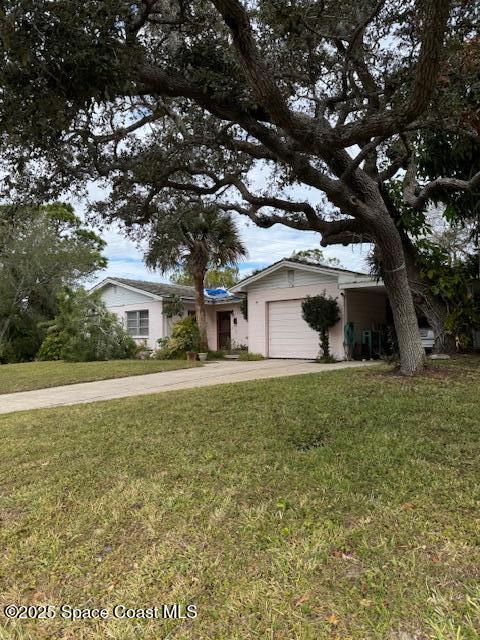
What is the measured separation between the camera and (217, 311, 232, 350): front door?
71.8ft

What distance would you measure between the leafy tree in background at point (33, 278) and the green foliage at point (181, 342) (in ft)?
28.7

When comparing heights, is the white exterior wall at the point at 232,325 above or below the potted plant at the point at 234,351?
above

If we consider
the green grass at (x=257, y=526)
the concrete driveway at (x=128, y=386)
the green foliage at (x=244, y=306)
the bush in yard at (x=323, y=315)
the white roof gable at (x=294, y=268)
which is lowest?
the green grass at (x=257, y=526)

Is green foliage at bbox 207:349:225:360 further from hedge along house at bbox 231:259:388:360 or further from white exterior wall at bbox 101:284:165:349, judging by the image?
white exterior wall at bbox 101:284:165:349

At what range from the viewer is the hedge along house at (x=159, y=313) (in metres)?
21.2

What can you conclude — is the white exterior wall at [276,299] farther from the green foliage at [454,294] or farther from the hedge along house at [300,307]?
the green foliage at [454,294]

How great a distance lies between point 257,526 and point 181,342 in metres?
15.4

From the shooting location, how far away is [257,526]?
3127 mm

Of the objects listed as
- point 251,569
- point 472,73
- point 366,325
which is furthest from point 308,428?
point 366,325

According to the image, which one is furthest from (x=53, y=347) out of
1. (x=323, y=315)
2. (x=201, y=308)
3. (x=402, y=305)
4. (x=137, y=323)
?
(x=402, y=305)

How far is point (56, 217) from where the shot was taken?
90.8 ft

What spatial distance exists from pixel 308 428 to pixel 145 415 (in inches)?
101

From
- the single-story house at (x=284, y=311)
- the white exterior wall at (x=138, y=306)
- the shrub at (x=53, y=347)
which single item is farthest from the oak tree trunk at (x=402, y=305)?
the shrub at (x=53, y=347)

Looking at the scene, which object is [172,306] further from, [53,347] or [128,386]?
[128,386]
